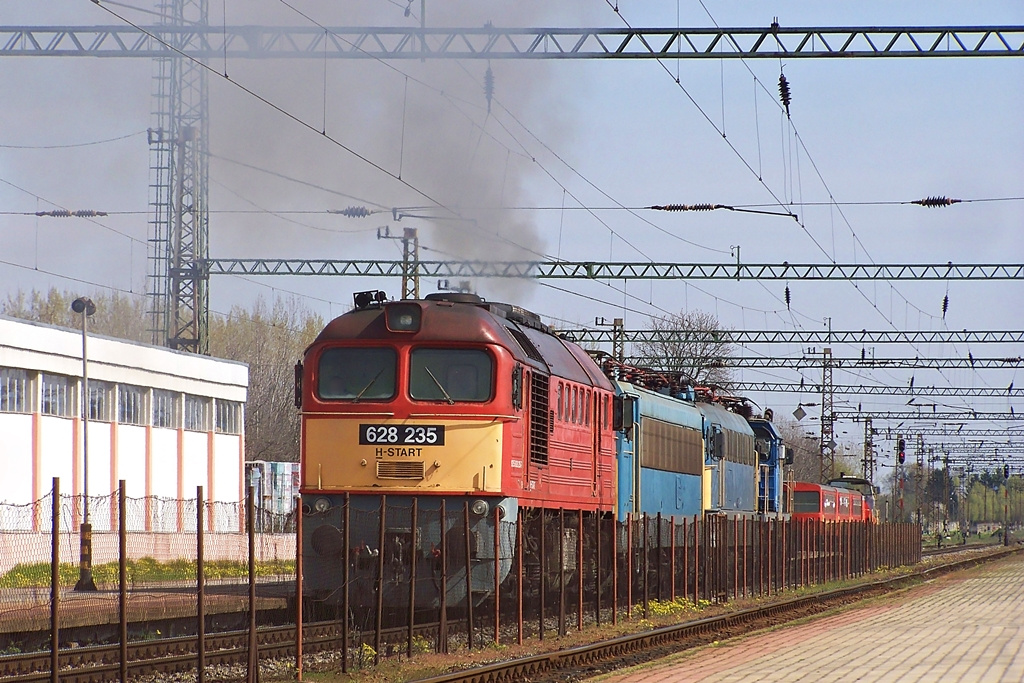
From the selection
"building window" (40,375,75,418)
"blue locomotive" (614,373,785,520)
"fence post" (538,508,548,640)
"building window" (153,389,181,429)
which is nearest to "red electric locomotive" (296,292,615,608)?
"fence post" (538,508,548,640)

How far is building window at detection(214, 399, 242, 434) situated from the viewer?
5191 centimetres

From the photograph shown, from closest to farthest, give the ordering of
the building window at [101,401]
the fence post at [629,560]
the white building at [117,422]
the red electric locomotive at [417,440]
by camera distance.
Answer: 1. the red electric locomotive at [417,440]
2. the fence post at [629,560]
3. the white building at [117,422]
4. the building window at [101,401]

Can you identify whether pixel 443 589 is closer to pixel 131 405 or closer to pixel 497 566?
pixel 497 566

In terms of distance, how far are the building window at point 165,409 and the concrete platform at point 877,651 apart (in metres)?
26.7

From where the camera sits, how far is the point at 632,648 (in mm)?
19266

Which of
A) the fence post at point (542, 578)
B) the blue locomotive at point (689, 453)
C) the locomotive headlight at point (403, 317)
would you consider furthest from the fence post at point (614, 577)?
the locomotive headlight at point (403, 317)

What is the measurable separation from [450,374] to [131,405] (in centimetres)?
2858

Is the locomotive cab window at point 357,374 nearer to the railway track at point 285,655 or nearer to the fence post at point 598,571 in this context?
the railway track at point 285,655

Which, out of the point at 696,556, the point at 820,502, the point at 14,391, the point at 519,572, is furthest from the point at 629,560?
the point at 820,502

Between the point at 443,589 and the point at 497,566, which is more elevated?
the point at 497,566

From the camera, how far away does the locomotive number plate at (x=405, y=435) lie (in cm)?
1884

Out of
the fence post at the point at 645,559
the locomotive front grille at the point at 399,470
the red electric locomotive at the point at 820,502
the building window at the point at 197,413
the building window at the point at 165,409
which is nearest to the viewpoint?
the locomotive front grille at the point at 399,470

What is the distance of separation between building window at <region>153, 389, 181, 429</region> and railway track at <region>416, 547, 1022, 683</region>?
81.8 feet

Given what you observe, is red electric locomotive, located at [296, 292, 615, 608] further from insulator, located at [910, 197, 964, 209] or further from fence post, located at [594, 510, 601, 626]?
insulator, located at [910, 197, 964, 209]
